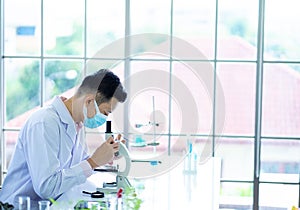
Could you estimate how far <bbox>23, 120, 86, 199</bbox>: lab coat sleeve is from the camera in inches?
103

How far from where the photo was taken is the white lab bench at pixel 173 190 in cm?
272

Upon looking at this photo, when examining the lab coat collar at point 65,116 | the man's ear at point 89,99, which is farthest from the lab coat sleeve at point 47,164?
the man's ear at point 89,99

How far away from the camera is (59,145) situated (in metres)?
2.81

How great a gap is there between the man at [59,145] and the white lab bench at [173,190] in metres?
0.12

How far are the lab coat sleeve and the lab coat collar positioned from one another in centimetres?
12

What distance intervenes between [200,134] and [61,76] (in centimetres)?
127

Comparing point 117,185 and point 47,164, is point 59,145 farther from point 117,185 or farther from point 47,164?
point 117,185

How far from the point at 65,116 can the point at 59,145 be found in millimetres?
156

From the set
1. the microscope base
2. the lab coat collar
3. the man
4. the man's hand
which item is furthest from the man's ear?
the microscope base

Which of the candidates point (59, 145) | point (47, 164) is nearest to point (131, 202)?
point (47, 164)

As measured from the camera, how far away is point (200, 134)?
484cm

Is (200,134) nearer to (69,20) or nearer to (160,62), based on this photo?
(160,62)

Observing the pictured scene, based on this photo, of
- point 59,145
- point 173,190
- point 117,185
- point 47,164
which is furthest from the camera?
point 173,190

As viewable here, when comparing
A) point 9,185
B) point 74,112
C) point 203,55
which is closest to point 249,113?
point 203,55
